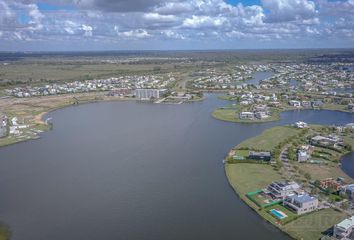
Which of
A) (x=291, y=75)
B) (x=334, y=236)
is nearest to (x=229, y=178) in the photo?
(x=334, y=236)

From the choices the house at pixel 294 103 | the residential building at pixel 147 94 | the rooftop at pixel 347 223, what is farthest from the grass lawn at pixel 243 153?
the residential building at pixel 147 94

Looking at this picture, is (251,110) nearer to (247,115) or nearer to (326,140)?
(247,115)

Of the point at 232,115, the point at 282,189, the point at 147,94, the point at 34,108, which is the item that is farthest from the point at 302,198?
the point at 147,94

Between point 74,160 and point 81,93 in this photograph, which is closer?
point 74,160

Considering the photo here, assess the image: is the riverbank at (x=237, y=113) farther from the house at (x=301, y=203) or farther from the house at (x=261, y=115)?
the house at (x=301, y=203)

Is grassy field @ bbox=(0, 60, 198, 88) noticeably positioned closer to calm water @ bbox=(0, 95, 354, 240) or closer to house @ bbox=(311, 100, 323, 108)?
calm water @ bbox=(0, 95, 354, 240)

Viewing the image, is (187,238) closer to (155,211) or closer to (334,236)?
(155,211)

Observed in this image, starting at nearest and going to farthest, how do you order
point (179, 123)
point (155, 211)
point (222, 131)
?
point (155, 211)
point (222, 131)
point (179, 123)
